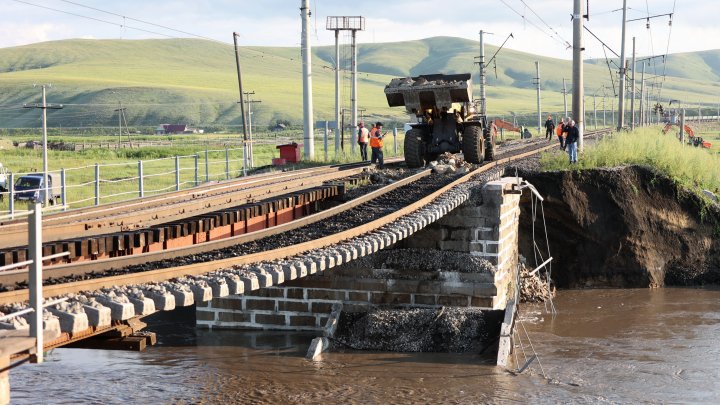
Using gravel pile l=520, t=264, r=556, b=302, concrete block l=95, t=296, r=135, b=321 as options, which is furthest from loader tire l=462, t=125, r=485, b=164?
concrete block l=95, t=296, r=135, b=321

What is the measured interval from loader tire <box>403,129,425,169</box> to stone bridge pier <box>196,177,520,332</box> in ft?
28.5

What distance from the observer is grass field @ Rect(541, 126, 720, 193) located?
26.5 metres

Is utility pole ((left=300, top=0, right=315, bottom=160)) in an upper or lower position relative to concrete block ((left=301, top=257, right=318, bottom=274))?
upper

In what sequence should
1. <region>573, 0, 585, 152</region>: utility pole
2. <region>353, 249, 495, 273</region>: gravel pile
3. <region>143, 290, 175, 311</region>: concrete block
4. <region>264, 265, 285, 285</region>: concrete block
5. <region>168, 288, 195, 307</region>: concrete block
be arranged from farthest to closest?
<region>573, 0, 585, 152</region>: utility pole < <region>353, 249, 495, 273</region>: gravel pile < <region>264, 265, 285, 285</region>: concrete block < <region>168, 288, 195, 307</region>: concrete block < <region>143, 290, 175, 311</region>: concrete block

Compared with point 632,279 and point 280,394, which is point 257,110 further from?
point 280,394

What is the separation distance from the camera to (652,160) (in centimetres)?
2747

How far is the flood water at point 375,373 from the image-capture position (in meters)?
13.6

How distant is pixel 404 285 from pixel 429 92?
31.6ft

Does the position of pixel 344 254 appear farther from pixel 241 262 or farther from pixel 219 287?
pixel 219 287

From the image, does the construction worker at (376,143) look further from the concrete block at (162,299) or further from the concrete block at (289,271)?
the concrete block at (162,299)

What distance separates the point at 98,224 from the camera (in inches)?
494

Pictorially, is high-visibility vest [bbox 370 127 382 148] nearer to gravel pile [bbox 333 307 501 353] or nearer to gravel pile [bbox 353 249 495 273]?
gravel pile [bbox 353 249 495 273]

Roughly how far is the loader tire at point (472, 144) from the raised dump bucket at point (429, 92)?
44.4 inches

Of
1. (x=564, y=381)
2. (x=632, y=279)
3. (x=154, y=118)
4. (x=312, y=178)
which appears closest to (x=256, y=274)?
(x=564, y=381)
